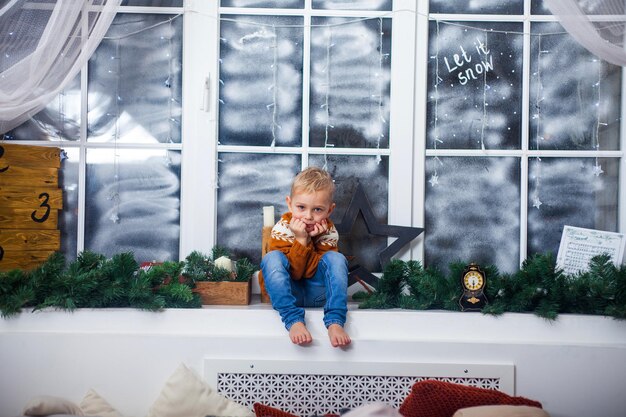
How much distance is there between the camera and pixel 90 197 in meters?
2.72

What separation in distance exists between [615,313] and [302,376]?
1.12m

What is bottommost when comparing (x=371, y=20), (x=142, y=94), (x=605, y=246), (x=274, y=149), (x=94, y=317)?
(x=94, y=317)

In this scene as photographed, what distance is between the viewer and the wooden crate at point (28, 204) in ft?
8.49

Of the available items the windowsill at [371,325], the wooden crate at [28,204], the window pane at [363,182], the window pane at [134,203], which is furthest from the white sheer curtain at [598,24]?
the wooden crate at [28,204]

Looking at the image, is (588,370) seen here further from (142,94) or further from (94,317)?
(142,94)

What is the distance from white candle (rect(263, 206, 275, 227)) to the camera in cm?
258

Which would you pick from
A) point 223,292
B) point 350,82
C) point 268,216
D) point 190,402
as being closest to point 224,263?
point 223,292

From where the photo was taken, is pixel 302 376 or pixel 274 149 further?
pixel 274 149

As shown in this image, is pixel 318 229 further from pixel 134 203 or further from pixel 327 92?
pixel 134 203

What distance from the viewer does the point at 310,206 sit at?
2.42m

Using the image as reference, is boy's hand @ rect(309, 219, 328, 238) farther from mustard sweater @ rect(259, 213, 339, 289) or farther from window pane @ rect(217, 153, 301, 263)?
window pane @ rect(217, 153, 301, 263)

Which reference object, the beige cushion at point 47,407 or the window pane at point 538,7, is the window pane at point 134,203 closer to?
the beige cushion at point 47,407

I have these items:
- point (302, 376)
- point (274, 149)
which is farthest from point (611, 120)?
point (302, 376)

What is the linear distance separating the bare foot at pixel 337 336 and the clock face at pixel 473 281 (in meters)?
0.50
